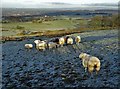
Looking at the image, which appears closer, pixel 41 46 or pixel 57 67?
pixel 57 67

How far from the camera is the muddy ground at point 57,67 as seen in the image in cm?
3781

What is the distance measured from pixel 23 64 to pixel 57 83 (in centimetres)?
1251

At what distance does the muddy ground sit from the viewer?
1489 inches

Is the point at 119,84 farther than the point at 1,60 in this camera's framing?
No

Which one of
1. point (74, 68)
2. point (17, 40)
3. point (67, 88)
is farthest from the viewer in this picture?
point (17, 40)

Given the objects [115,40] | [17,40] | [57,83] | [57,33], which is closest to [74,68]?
[57,83]

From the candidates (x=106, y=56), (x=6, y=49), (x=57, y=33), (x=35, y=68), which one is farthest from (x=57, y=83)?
(x=57, y=33)

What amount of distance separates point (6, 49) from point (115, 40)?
2575 cm

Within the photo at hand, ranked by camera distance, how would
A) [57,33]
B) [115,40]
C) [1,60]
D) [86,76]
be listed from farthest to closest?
[57,33] < [115,40] < [1,60] < [86,76]

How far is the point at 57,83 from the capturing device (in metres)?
37.4

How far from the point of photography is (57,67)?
45.7 meters

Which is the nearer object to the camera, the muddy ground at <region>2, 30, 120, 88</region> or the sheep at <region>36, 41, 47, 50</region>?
the muddy ground at <region>2, 30, 120, 88</region>

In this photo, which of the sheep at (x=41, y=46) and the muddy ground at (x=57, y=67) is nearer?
the muddy ground at (x=57, y=67)

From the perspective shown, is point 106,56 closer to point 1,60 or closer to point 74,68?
point 74,68
